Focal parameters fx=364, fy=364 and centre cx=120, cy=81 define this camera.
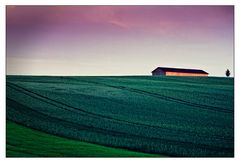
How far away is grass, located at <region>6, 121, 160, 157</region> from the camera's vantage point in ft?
24.4

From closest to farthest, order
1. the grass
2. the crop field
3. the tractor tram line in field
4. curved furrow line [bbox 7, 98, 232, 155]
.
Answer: the grass, the crop field, curved furrow line [bbox 7, 98, 232, 155], the tractor tram line in field

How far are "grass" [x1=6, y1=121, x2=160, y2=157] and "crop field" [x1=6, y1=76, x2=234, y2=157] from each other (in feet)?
0.07

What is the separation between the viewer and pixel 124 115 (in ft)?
31.4

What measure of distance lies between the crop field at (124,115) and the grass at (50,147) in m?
0.02

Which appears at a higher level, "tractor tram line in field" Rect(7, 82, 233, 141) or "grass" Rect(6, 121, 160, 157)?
"tractor tram line in field" Rect(7, 82, 233, 141)

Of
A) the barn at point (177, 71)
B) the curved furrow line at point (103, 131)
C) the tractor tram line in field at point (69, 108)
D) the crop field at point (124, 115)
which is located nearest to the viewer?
the crop field at point (124, 115)

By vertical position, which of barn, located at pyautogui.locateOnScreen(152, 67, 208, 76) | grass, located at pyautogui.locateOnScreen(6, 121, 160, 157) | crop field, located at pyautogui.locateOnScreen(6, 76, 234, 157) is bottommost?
grass, located at pyautogui.locateOnScreen(6, 121, 160, 157)

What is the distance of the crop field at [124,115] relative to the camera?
7.88 m

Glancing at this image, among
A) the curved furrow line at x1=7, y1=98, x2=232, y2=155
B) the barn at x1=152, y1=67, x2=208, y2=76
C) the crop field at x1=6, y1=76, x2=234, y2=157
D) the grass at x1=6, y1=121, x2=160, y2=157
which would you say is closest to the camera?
the grass at x1=6, y1=121, x2=160, y2=157

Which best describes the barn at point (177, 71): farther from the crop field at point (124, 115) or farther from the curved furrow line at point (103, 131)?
the curved furrow line at point (103, 131)

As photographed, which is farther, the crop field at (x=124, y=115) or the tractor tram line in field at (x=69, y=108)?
the tractor tram line in field at (x=69, y=108)

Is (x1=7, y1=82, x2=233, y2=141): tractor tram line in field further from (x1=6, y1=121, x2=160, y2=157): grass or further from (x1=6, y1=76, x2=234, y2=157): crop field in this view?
(x1=6, y1=121, x2=160, y2=157): grass

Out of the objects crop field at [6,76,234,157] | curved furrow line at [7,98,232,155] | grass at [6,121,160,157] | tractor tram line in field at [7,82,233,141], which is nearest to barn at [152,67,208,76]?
crop field at [6,76,234,157]

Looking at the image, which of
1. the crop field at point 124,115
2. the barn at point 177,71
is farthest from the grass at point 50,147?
the barn at point 177,71
